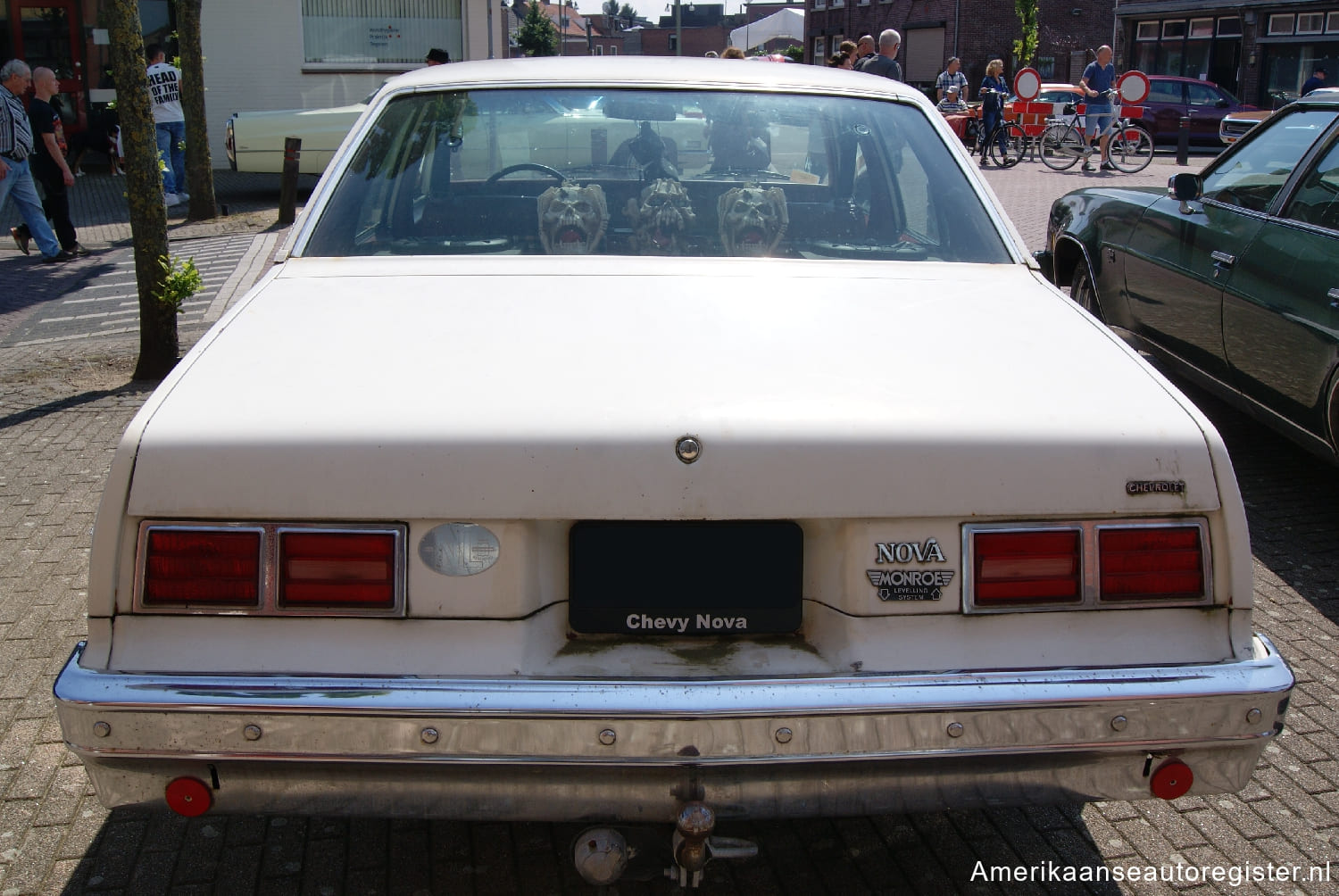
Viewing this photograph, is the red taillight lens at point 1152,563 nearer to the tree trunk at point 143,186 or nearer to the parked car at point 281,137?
the tree trunk at point 143,186

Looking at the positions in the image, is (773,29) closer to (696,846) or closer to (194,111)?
(194,111)

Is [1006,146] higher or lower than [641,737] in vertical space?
higher

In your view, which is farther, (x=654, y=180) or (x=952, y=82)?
(x=952, y=82)

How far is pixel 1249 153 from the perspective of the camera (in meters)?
5.82

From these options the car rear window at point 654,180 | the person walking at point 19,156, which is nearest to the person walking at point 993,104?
the person walking at point 19,156

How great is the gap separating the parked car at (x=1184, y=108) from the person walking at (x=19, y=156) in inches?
903

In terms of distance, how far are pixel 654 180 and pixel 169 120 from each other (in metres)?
13.4

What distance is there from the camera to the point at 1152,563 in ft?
7.44

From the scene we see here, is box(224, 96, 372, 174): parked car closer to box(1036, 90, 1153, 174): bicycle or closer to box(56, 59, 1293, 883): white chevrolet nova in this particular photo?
box(1036, 90, 1153, 174): bicycle

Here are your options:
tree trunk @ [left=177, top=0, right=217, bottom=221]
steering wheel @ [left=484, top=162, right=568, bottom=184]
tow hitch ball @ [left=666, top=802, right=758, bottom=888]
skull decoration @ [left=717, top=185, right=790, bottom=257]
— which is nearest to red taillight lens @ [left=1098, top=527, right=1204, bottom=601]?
tow hitch ball @ [left=666, top=802, right=758, bottom=888]

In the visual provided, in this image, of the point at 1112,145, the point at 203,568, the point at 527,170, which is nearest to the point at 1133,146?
the point at 1112,145

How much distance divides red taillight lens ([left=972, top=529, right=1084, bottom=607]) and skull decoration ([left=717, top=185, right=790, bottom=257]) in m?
1.27

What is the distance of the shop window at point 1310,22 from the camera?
34062 millimetres

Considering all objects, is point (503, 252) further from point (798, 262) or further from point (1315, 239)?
point (1315, 239)
